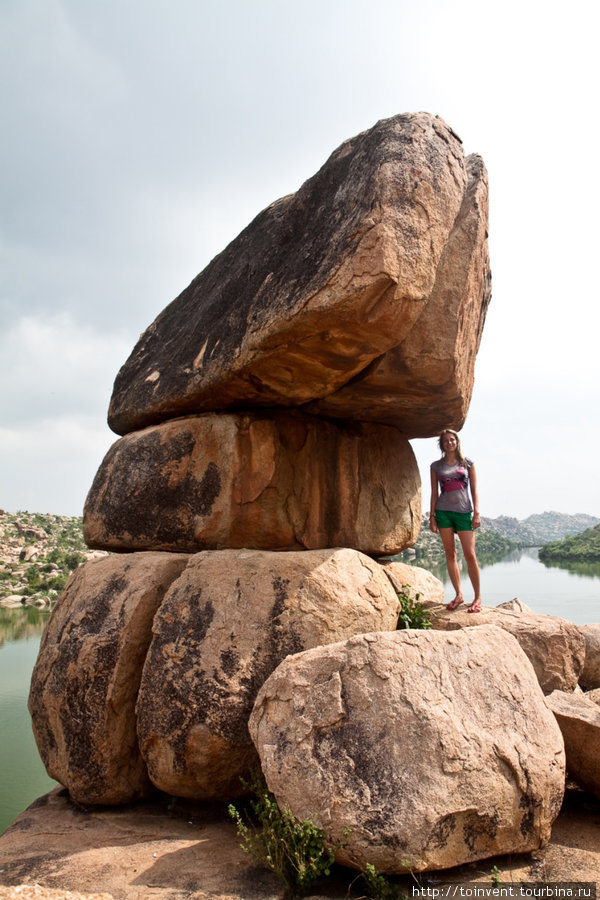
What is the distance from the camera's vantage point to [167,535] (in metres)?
5.54

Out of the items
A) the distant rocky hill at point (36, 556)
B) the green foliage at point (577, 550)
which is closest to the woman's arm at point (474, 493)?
the distant rocky hill at point (36, 556)

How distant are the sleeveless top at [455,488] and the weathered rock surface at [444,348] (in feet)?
2.06

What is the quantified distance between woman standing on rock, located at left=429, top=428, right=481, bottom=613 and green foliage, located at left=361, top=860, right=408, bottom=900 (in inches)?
124

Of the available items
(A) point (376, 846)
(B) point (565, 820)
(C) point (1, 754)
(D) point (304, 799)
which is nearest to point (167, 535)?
(D) point (304, 799)

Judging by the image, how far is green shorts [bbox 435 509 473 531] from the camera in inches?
233

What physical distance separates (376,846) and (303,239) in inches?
166

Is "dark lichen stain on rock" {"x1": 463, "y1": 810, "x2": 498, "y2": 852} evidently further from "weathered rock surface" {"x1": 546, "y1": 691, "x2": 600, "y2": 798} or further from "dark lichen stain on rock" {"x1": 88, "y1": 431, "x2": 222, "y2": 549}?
"dark lichen stain on rock" {"x1": 88, "y1": 431, "x2": 222, "y2": 549}

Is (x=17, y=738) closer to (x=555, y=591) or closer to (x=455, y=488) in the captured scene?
(x=455, y=488)

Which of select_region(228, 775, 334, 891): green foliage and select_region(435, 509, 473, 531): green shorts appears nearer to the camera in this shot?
select_region(228, 775, 334, 891): green foliage

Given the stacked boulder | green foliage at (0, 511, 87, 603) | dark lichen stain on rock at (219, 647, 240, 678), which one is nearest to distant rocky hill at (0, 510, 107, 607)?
green foliage at (0, 511, 87, 603)

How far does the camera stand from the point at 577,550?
46750 mm

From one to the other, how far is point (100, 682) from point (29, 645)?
15.6 meters

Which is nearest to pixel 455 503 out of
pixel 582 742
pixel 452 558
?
pixel 452 558

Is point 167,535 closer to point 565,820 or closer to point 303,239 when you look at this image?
point 303,239
